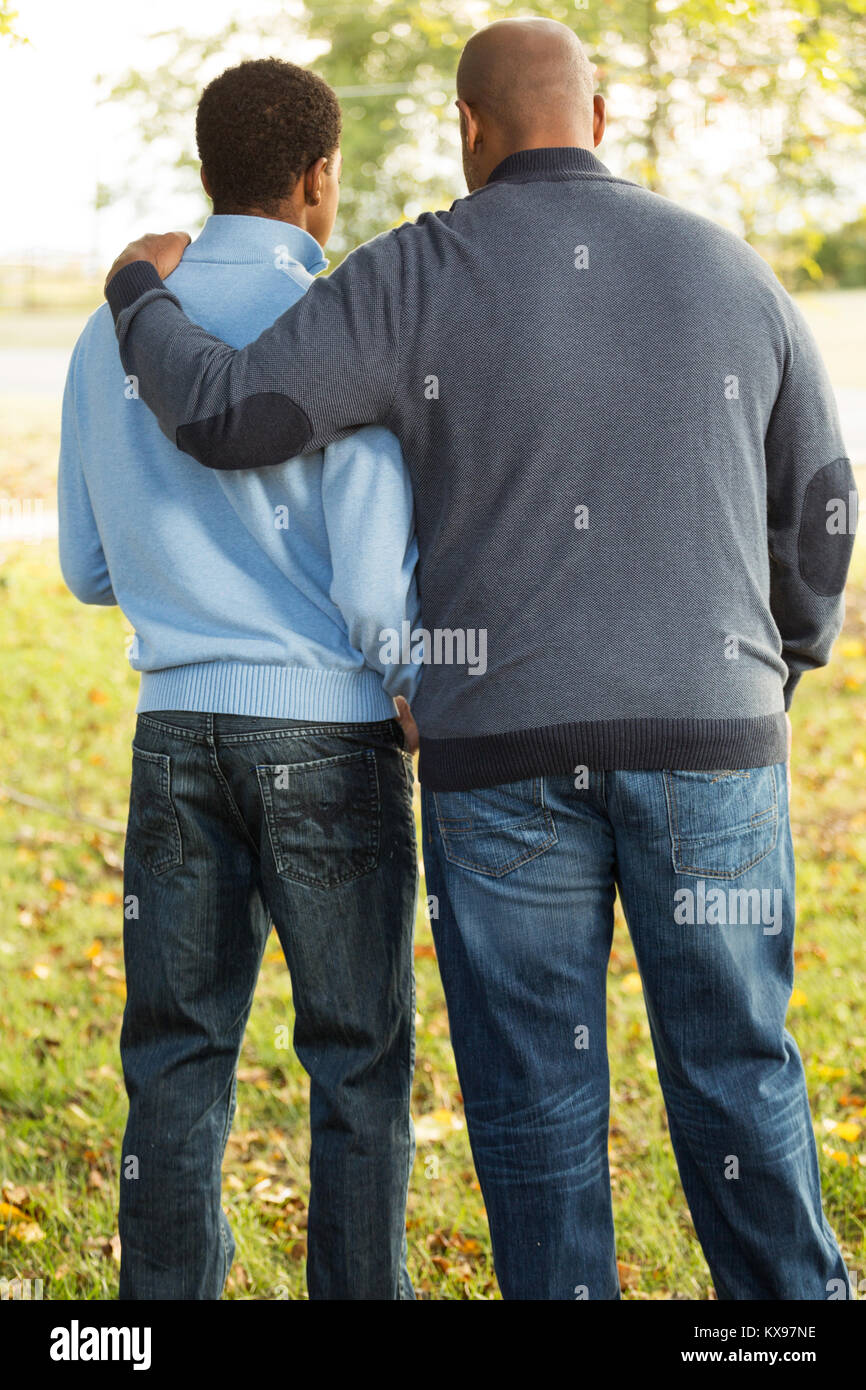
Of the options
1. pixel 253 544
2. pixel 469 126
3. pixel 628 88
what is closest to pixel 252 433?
pixel 253 544

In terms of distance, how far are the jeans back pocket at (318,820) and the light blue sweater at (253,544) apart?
0.30 feet

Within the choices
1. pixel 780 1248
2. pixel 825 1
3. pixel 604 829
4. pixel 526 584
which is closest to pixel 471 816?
pixel 604 829

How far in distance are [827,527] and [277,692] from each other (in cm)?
87

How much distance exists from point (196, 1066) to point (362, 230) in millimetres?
7246

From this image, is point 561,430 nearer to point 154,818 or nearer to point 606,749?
point 606,749

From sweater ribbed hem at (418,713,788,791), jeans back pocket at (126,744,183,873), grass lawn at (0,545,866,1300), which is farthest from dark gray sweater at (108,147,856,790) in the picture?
grass lawn at (0,545,866,1300)

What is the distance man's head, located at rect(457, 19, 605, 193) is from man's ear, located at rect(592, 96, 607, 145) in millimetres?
23

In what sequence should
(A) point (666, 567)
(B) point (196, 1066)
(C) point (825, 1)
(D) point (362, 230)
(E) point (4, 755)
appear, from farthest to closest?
(D) point (362, 230)
(C) point (825, 1)
(E) point (4, 755)
(B) point (196, 1066)
(A) point (666, 567)

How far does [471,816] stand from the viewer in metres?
1.84

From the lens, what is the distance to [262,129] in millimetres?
1960

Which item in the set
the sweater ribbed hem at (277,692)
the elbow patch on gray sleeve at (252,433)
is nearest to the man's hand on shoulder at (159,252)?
the elbow patch on gray sleeve at (252,433)

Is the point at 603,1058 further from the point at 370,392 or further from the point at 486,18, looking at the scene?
the point at 486,18

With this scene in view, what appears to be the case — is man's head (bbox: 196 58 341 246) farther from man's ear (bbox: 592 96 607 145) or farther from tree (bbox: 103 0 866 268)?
tree (bbox: 103 0 866 268)

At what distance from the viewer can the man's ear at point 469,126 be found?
6.37 ft
